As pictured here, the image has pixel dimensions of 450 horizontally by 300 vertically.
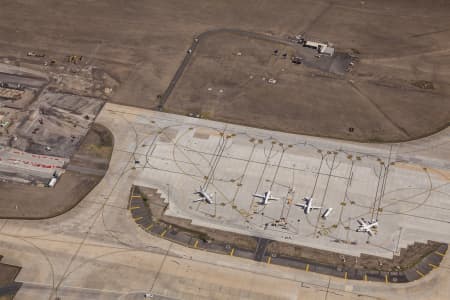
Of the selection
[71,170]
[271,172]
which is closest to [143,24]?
[71,170]

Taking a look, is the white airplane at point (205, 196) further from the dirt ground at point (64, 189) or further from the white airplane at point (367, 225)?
the white airplane at point (367, 225)

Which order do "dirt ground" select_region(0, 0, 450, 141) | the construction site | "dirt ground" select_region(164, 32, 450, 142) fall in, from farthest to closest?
"dirt ground" select_region(0, 0, 450, 141)
"dirt ground" select_region(164, 32, 450, 142)
the construction site

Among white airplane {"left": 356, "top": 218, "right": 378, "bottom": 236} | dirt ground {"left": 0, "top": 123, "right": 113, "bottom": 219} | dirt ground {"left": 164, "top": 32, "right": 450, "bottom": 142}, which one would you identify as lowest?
dirt ground {"left": 0, "top": 123, "right": 113, "bottom": 219}

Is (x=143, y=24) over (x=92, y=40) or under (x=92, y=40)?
over

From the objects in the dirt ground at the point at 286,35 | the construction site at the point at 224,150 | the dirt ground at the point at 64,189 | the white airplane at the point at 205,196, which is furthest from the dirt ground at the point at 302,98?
the white airplane at the point at 205,196

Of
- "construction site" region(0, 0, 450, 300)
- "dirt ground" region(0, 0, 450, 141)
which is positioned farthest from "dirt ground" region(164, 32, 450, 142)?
"construction site" region(0, 0, 450, 300)

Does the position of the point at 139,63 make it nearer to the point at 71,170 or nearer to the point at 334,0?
the point at 71,170

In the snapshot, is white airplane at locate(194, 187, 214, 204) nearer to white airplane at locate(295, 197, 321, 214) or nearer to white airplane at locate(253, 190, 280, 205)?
white airplane at locate(253, 190, 280, 205)
